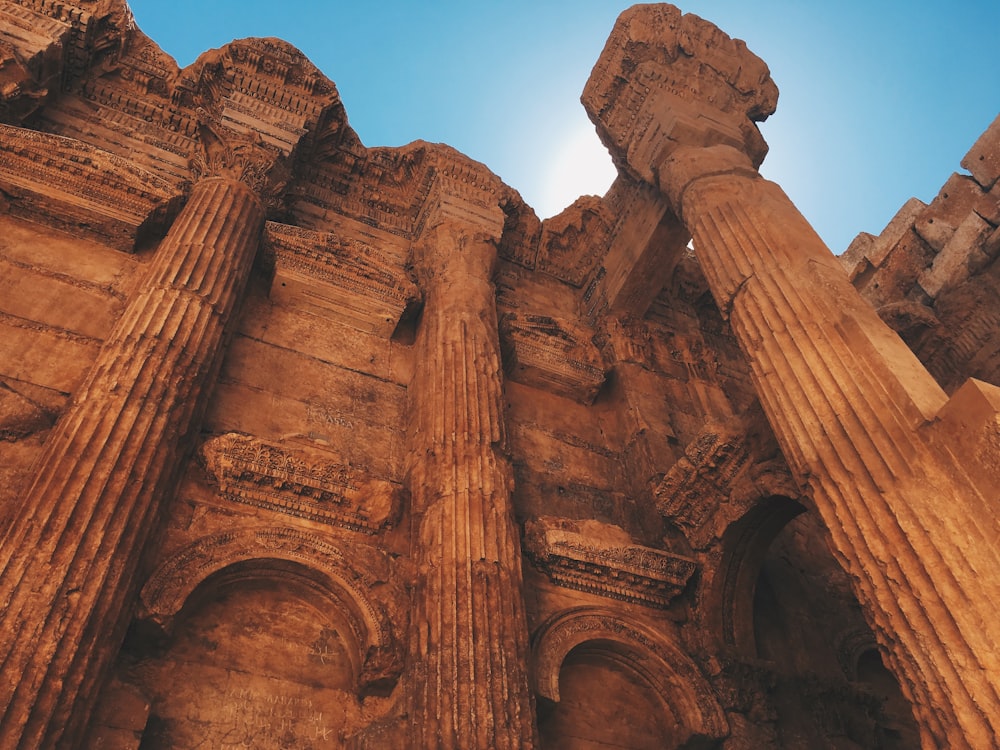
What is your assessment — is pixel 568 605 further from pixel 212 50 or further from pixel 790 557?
pixel 212 50

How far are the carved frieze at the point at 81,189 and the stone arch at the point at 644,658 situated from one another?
19.1ft

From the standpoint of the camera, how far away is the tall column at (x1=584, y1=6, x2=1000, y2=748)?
12.3 ft

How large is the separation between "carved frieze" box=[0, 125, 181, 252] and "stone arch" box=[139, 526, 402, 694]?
12.8 ft

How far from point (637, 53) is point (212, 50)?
228 inches

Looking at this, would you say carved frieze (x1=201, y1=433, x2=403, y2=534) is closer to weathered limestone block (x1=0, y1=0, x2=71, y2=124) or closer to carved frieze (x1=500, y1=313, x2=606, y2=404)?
carved frieze (x1=500, y1=313, x2=606, y2=404)

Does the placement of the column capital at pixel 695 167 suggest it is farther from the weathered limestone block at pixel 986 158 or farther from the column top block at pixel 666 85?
the weathered limestone block at pixel 986 158

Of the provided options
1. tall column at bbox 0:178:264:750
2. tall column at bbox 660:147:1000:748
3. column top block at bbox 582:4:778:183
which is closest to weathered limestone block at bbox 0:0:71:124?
tall column at bbox 0:178:264:750

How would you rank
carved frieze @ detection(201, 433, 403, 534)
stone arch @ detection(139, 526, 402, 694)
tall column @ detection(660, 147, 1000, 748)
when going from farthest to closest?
carved frieze @ detection(201, 433, 403, 534)
stone arch @ detection(139, 526, 402, 694)
tall column @ detection(660, 147, 1000, 748)

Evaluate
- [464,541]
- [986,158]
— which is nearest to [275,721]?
[464,541]

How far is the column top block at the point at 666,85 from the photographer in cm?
942

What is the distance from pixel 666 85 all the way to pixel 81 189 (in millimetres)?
7402

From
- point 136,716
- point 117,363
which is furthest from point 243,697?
point 117,363

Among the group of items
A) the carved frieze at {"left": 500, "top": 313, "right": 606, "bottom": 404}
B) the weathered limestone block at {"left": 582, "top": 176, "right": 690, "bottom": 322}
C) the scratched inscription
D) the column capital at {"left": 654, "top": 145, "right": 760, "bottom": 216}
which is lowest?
the scratched inscription

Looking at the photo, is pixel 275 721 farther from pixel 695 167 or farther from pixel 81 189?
pixel 695 167
